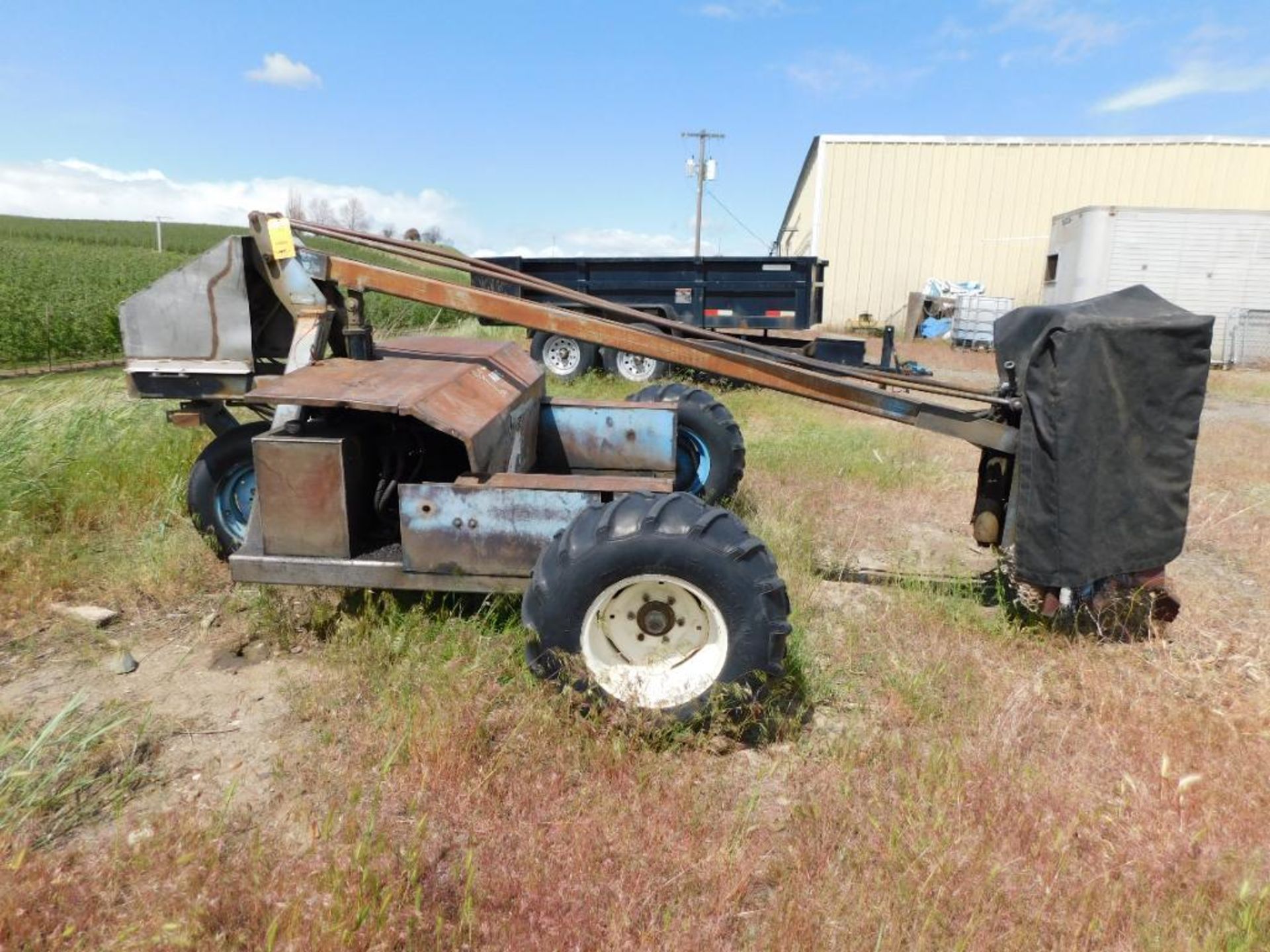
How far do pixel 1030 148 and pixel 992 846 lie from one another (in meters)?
23.0

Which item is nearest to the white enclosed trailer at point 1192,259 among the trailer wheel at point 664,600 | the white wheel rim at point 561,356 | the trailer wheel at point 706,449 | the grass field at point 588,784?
the white wheel rim at point 561,356

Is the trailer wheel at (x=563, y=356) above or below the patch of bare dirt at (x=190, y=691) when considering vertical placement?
above

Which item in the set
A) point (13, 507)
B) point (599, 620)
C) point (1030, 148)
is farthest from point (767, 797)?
point (1030, 148)

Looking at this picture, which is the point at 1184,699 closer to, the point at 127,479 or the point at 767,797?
the point at 767,797

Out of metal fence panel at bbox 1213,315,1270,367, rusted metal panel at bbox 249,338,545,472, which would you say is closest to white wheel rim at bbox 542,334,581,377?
rusted metal panel at bbox 249,338,545,472

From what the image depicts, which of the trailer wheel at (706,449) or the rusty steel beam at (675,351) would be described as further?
the trailer wheel at (706,449)

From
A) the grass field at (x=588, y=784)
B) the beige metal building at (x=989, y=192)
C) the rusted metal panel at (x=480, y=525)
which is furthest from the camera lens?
the beige metal building at (x=989, y=192)

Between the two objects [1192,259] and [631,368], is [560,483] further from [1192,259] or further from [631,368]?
[1192,259]

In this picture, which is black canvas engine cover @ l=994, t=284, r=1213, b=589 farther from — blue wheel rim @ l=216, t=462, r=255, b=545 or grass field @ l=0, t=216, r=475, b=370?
grass field @ l=0, t=216, r=475, b=370

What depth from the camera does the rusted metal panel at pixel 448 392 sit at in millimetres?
2957

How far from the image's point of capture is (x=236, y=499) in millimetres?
4133

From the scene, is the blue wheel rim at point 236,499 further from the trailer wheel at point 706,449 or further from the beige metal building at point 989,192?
the beige metal building at point 989,192

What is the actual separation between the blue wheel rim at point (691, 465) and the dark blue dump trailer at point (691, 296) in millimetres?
5927

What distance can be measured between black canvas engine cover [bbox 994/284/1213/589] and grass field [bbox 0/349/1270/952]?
1.70 ft
